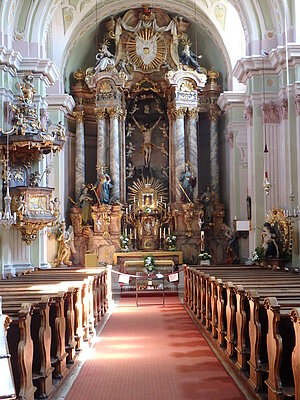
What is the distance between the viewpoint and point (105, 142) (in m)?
23.9

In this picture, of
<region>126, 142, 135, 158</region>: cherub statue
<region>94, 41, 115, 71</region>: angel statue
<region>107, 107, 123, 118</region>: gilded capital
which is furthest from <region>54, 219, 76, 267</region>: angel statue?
<region>94, 41, 115, 71</region>: angel statue

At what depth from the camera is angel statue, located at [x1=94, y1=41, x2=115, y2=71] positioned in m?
23.4

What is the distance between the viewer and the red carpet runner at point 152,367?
6.50m

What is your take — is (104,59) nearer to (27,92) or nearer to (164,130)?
(164,130)

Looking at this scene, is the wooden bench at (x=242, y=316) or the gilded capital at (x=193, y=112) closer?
the wooden bench at (x=242, y=316)

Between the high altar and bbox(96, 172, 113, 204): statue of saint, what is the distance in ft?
0.11

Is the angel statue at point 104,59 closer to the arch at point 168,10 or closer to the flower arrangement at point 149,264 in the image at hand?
the arch at point 168,10

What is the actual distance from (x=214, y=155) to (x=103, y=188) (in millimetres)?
4484

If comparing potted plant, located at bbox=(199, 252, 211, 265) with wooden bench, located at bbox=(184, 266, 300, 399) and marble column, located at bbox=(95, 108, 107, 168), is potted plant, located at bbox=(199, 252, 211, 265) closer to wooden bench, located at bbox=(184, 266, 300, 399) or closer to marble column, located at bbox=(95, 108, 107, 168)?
marble column, located at bbox=(95, 108, 107, 168)

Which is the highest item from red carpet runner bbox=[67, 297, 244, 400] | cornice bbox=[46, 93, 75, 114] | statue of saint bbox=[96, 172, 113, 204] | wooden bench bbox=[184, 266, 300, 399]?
cornice bbox=[46, 93, 75, 114]

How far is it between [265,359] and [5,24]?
1276 cm

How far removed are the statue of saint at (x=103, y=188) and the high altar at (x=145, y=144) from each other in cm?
3

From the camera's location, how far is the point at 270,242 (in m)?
16.3

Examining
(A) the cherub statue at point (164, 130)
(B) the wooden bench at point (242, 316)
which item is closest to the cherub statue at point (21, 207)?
(B) the wooden bench at point (242, 316)
